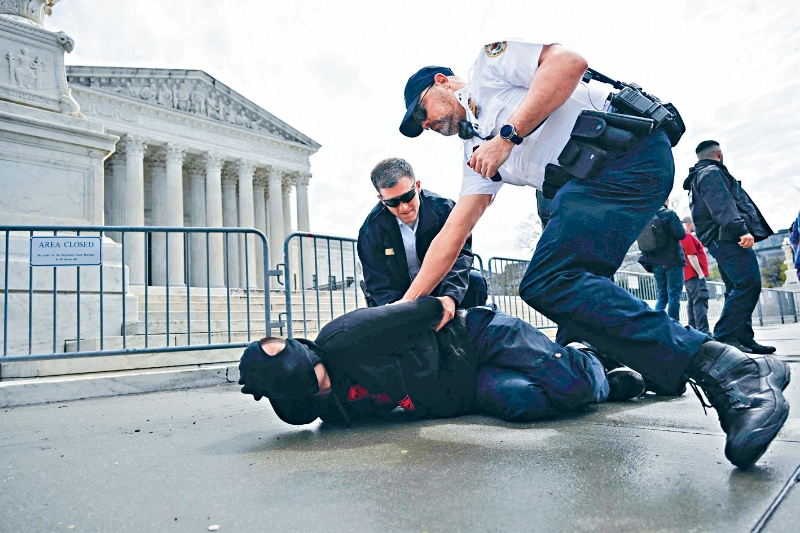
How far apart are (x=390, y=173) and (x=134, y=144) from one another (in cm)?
3061

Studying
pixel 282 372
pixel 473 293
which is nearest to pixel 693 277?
pixel 473 293

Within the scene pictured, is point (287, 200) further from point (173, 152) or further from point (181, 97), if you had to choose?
point (181, 97)

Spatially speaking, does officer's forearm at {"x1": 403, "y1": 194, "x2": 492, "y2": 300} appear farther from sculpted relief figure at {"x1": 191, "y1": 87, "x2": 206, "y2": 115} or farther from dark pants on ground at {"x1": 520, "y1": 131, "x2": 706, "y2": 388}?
sculpted relief figure at {"x1": 191, "y1": 87, "x2": 206, "y2": 115}

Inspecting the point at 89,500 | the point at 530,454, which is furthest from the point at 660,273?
the point at 89,500

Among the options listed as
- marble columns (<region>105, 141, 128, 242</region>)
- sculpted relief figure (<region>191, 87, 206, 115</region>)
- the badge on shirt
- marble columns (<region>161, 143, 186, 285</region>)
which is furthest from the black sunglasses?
sculpted relief figure (<region>191, 87, 206, 115</region>)

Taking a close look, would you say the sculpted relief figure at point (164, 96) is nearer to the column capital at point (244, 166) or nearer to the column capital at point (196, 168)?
the column capital at point (196, 168)

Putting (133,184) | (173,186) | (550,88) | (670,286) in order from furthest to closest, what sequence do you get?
(173,186), (133,184), (670,286), (550,88)

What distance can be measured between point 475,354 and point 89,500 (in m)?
1.54

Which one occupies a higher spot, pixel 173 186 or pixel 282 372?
pixel 173 186

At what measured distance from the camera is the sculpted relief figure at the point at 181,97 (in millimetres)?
31509

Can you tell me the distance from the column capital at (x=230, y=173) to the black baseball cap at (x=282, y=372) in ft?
114

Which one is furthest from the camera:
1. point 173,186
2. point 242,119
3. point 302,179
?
point 302,179

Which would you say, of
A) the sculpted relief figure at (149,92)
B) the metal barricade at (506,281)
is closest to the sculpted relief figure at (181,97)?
the sculpted relief figure at (149,92)

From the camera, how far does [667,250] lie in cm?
623
